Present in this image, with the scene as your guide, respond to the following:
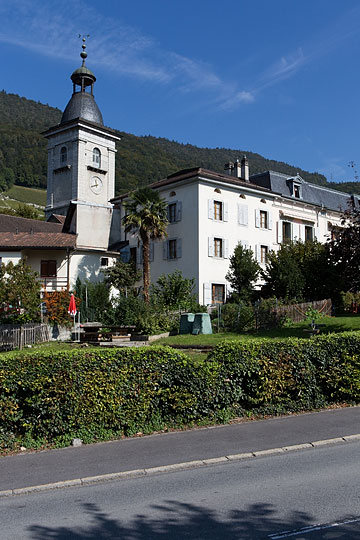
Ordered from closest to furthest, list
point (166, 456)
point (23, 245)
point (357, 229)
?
1. point (166, 456)
2. point (357, 229)
3. point (23, 245)

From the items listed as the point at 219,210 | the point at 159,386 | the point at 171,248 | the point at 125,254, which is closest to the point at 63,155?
the point at 125,254

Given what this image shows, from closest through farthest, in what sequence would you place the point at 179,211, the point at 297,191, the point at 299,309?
the point at 299,309, the point at 179,211, the point at 297,191

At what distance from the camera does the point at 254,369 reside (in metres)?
10.3

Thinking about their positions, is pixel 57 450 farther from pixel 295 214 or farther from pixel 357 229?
pixel 295 214

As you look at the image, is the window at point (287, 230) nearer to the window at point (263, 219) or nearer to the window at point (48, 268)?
the window at point (263, 219)

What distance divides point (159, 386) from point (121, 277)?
91.7 ft

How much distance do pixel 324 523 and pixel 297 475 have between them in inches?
71.6

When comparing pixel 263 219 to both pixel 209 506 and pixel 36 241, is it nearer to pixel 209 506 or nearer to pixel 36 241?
pixel 36 241

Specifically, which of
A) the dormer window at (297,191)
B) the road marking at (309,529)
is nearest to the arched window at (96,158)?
the dormer window at (297,191)

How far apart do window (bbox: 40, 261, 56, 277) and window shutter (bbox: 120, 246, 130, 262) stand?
649cm

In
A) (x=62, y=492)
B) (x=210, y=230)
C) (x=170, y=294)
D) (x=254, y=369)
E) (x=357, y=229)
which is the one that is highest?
(x=210, y=230)

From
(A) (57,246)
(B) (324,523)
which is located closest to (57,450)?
(B) (324,523)

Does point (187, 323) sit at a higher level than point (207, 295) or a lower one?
lower

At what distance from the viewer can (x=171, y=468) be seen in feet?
24.6
